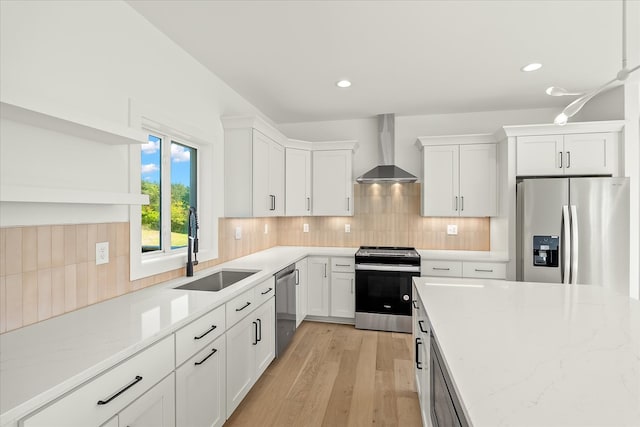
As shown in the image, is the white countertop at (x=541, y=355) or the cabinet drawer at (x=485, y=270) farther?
the cabinet drawer at (x=485, y=270)

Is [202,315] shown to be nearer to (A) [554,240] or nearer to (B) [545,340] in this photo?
(B) [545,340]

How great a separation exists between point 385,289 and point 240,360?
6.49 feet

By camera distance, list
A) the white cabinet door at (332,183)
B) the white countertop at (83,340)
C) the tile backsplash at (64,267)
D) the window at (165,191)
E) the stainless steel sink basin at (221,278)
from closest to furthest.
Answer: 1. the white countertop at (83,340)
2. the tile backsplash at (64,267)
3. the window at (165,191)
4. the stainless steel sink basin at (221,278)
5. the white cabinet door at (332,183)

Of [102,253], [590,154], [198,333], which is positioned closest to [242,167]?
[102,253]

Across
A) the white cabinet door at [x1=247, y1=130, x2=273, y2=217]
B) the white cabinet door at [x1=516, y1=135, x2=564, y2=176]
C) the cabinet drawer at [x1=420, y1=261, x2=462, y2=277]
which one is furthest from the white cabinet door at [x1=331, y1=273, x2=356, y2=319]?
the white cabinet door at [x1=516, y1=135, x2=564, y2=176]

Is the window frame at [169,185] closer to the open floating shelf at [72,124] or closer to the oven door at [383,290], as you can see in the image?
the open floating shelf at [72,124]

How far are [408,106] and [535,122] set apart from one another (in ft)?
5.23

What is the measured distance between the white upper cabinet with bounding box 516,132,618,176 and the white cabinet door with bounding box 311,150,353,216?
75.9 inches

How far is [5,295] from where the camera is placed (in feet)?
4.21

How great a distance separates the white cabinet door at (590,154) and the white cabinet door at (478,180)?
2.26 feet

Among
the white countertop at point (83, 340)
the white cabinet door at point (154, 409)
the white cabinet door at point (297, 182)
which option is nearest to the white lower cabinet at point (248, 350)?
the white countertop at point (83, 340)

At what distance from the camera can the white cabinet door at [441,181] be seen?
148 inches

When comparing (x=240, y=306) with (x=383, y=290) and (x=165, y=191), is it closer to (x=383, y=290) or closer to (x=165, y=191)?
(x=165, y=191)

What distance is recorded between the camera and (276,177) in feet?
12.0
